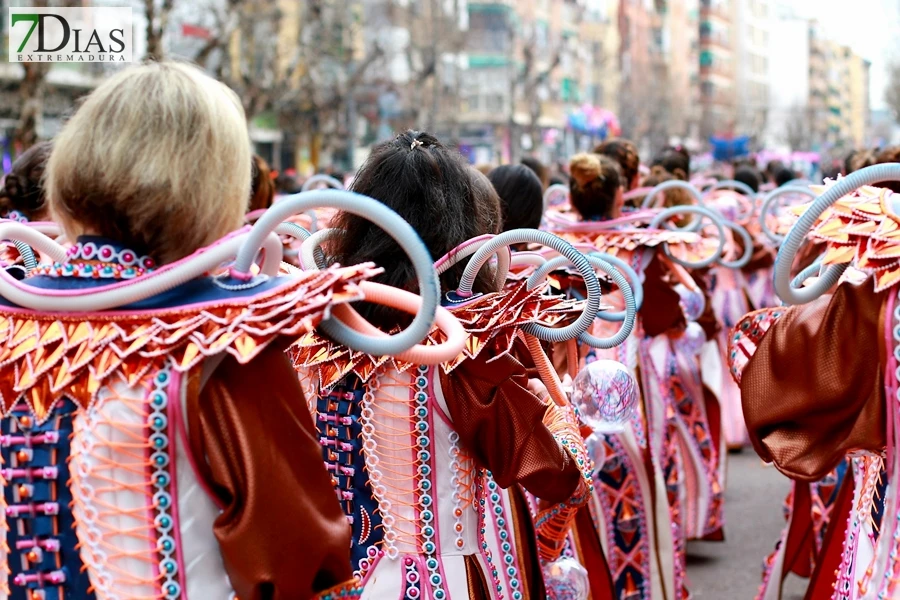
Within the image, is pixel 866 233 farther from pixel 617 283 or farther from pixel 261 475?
pixel 261 475

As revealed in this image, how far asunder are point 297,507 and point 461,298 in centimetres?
85

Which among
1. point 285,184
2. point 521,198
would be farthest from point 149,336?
point 285,184

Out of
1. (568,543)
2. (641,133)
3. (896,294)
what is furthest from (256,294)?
(641,133)

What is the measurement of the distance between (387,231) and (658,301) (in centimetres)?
327

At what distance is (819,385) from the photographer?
8.30 feet

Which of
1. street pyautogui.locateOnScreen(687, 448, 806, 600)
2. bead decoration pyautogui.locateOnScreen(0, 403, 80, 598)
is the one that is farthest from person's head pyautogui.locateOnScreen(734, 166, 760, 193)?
bead decoration pyautogui.locateOnScreen(0, 403, 80, 598)

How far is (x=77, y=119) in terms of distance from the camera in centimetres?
191

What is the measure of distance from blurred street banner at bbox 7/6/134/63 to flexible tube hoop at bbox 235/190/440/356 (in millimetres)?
3140

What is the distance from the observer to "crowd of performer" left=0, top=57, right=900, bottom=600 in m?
1.86

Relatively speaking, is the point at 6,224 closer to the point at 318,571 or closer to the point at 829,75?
the point at 318,571

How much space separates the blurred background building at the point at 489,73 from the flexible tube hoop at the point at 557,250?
2686 mm

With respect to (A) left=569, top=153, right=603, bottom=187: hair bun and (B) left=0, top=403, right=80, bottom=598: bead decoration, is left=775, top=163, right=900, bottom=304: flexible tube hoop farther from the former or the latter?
(A) left=569, top=153, right=603, bottom=187: hair bun

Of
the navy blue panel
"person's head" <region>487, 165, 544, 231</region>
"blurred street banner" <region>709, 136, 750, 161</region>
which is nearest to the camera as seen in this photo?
the navy blue panel

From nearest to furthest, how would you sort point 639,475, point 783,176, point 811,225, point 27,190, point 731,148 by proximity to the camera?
point 811,225
point 27,190
point 639,475
point 783,176
point 731,148
